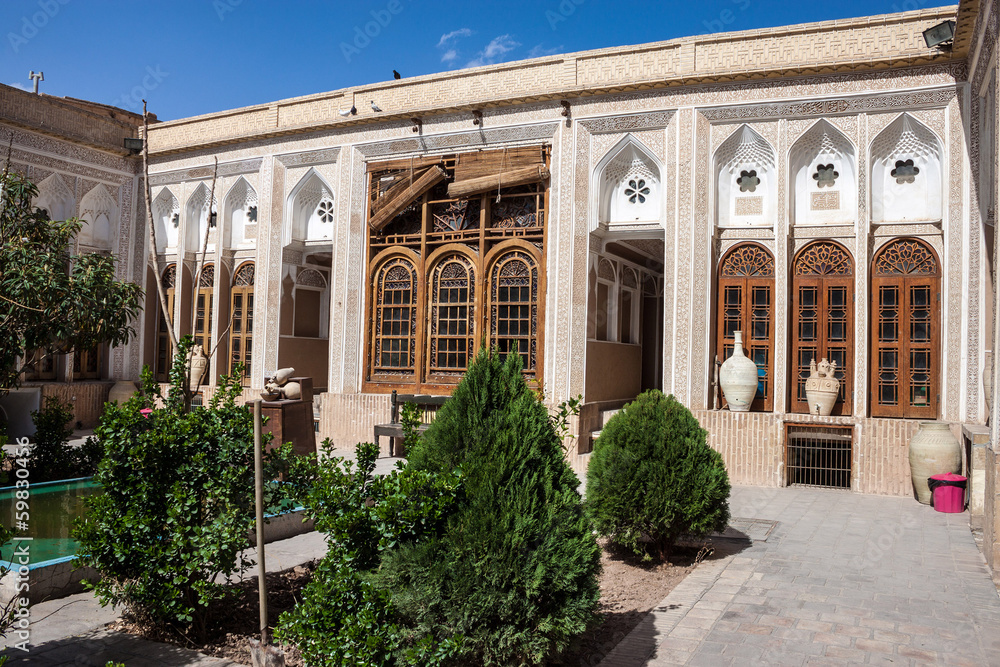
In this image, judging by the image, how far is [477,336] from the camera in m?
13.4

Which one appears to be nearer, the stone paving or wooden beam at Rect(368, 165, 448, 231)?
the stone paving

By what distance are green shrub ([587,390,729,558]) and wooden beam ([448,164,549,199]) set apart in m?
6.92

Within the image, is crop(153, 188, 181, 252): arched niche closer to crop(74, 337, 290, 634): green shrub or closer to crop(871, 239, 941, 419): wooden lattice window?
crop(74, 337, 290, 634): green shrub

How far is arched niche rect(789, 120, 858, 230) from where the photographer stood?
37.0 feet

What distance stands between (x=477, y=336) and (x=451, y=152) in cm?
345

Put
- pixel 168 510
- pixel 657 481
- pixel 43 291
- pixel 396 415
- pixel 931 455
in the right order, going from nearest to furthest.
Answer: pixel 168 510
pixel 657 481
pixel 43 291
pixel 931 455
pixel 396 415

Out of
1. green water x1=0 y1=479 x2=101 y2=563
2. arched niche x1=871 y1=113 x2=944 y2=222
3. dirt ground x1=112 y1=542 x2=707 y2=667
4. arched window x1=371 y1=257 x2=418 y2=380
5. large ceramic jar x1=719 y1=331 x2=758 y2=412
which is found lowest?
dirt ground x1=112 y1=542 x2=707 y2=667

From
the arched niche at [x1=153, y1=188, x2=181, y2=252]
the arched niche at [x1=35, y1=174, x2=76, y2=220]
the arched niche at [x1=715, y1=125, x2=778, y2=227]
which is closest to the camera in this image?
the arched niche at [x1=715, y1=125, x2=778, y2=227]

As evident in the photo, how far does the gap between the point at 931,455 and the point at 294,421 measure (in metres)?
8.80

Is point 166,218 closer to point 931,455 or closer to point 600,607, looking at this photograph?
point 600,607

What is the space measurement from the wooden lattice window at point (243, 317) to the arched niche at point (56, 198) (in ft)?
12.5

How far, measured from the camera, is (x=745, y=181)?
1188cm

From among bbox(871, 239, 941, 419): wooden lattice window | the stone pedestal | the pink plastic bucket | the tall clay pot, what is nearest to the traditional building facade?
bbox(871, 239, 941, 419): wooden lattice window

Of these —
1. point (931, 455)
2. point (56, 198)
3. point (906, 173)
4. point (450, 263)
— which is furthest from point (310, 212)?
point (931, 455)
